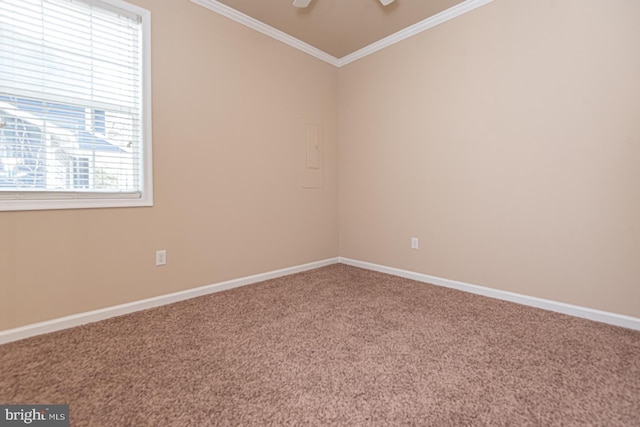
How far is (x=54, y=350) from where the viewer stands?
5.56 ft

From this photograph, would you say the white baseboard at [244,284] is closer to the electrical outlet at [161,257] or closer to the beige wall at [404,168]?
the beige wall at [404,168]

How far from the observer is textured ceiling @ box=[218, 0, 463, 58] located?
2.63m

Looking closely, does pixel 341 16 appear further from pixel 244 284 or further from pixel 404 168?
pixel 244 284

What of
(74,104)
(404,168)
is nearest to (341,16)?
(404,168)

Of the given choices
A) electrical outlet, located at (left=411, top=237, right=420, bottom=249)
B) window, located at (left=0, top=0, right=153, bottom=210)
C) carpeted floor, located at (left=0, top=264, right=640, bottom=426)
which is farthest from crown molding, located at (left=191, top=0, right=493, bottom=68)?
carpeted floor, located at (left=0, top=264, right=640, bottom=426)

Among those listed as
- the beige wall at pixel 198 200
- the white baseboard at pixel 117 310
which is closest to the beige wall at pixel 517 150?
the beige wall at pixel 198 200

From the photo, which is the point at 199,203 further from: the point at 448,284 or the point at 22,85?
the point at 448,284

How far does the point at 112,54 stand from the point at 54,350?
1993 millimetres

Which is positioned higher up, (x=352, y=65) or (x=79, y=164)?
(x=352, y=65)

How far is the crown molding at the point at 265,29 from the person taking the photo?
261 centimetres

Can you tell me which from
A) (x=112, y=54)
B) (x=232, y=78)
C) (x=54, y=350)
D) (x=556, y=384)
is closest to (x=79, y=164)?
(x=112, y=54)

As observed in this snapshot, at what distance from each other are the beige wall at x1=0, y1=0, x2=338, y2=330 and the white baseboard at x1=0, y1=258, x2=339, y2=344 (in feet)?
0.13

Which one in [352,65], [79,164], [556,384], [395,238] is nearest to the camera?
[556,384]

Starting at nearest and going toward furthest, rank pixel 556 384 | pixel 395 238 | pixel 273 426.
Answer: pixel 273 426 < pixel 556 384 < pixel 395 238
